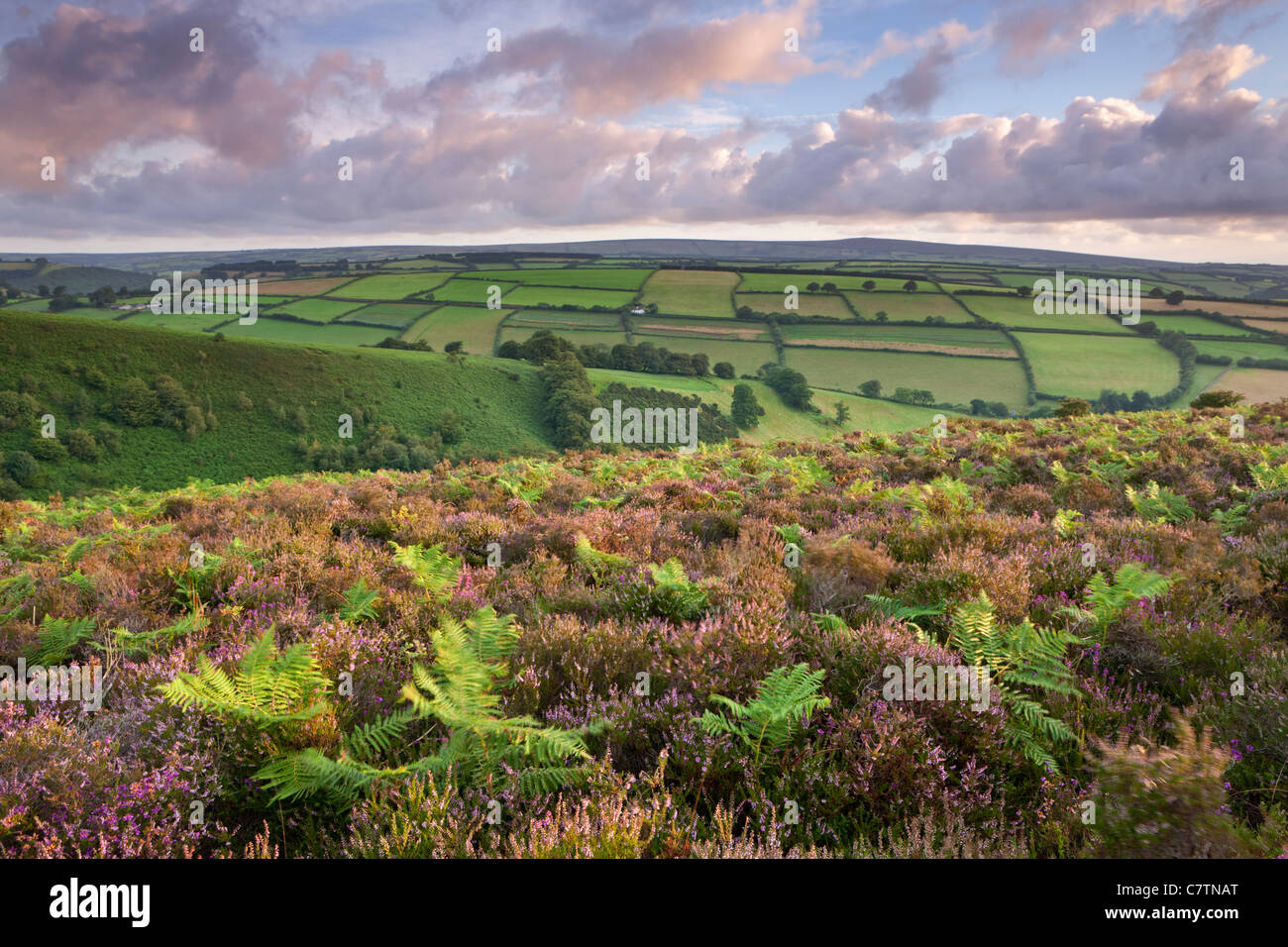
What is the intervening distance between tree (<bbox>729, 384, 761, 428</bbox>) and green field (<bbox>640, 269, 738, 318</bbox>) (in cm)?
4069

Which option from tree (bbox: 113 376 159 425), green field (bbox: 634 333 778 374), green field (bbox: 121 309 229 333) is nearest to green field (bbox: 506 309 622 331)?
green field (bbox: 634 333 778 374)

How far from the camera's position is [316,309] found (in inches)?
5020

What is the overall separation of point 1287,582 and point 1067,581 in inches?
56.9

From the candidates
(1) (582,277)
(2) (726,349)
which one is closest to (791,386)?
(2) (726,349)

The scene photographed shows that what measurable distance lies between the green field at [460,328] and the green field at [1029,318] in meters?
87.6

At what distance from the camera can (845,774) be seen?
8.46 ft

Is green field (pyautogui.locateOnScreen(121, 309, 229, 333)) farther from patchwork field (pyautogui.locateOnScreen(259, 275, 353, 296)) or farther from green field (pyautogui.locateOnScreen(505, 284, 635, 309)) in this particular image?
green field (pyautogui.locateOnScreen(505, 284, 635, 309))

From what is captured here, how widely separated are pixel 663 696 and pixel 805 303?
399 feet

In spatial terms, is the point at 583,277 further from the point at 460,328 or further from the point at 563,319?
the point at 460,328

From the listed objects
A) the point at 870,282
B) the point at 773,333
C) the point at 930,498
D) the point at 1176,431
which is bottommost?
the point at 930,498

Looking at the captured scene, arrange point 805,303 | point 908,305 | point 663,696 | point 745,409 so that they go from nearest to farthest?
point 663,696
point 745,409
point 908,305
point 805,303

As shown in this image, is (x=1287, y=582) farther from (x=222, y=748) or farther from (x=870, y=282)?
(x=870, y=282)

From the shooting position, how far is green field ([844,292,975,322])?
4038 inches

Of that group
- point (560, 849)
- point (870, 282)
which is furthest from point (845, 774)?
point (870, 282)
